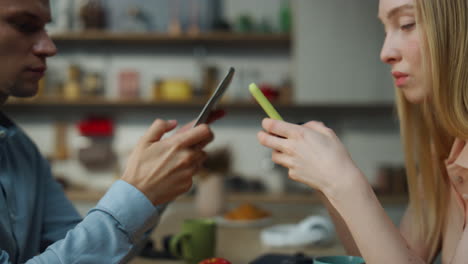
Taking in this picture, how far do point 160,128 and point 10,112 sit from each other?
3.27 metres

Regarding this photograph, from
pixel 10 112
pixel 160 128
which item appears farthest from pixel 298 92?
pixel 160 128

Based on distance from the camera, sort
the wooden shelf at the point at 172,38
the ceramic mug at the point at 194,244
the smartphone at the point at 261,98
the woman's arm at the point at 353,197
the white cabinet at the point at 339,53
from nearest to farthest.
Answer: the woman's arm at the point at 353,197 → the smartphone at the point at 261,98 → the ceramic mug at the point at 194,244 → the white cabinet at the point at 339,53 → the wooden shelf at the point at 172,38

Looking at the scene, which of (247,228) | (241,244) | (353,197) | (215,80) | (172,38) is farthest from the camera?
(215,80)

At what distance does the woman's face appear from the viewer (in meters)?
1.01

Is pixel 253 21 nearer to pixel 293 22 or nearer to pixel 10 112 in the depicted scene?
pixel 293 22

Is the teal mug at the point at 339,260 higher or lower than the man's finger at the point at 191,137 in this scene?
lower

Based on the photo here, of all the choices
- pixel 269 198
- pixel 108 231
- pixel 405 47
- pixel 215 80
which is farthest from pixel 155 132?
pixel 215 80

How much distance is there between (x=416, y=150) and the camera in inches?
47.4

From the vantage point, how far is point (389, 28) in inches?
41.8

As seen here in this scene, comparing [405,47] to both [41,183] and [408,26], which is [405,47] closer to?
[408,26]

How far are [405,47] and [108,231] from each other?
70 cm

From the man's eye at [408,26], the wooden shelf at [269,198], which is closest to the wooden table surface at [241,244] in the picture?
the man's eye at [408,26]

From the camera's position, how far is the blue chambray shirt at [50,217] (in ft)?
2.88

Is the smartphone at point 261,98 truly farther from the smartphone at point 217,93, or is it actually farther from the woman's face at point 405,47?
the woman's face at point 405,47
